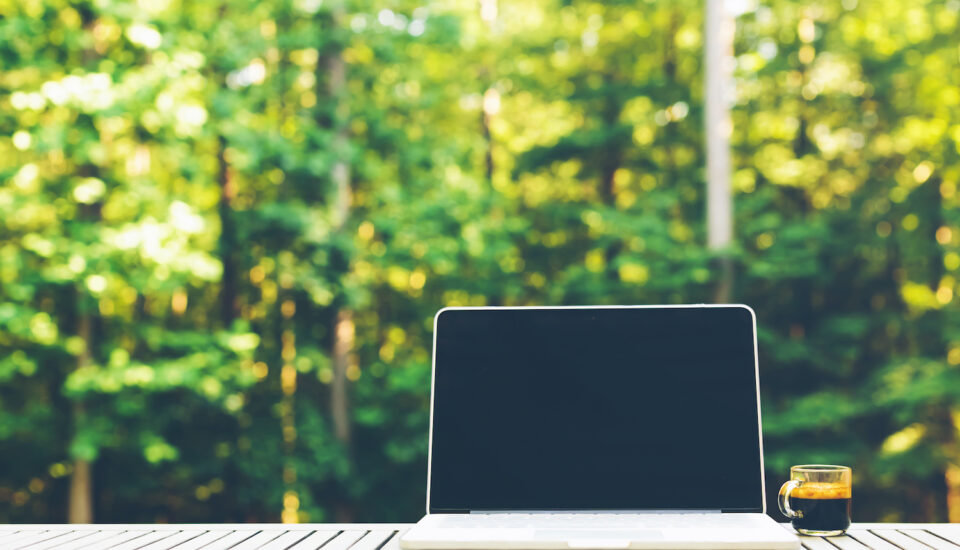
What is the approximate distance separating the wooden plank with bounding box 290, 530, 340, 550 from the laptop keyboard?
0.27 meters

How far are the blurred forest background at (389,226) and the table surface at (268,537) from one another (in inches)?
253

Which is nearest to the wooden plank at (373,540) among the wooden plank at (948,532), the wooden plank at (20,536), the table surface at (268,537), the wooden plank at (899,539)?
the table surface at (268,537)

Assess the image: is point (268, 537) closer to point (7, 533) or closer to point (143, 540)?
point (143, 540)

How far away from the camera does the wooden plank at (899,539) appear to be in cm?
157

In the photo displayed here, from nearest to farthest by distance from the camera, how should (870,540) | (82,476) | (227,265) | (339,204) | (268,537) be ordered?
(870,540)
(268,537)
(82,476)
(339,204)
(227,265)

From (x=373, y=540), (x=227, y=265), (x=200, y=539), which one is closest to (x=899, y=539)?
(x=373, y=540)

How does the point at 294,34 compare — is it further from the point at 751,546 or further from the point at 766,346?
the point at 751,546

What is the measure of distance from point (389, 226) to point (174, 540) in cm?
803

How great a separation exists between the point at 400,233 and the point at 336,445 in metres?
2.45

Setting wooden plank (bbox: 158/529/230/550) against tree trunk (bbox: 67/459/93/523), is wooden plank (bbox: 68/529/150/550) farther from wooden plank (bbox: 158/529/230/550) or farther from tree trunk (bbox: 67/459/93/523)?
tree trunk (bbox: 67/459/93/523)

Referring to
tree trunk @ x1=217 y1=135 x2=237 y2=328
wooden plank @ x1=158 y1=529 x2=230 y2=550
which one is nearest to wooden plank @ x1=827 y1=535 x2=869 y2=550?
wooden plank @ x1=158 y1=529 x2=230 y2=550

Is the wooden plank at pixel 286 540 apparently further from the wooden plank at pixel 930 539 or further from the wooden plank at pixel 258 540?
the wooden plank at pixel 930 539

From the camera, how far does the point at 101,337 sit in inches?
348

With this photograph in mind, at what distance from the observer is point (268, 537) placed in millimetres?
1728
